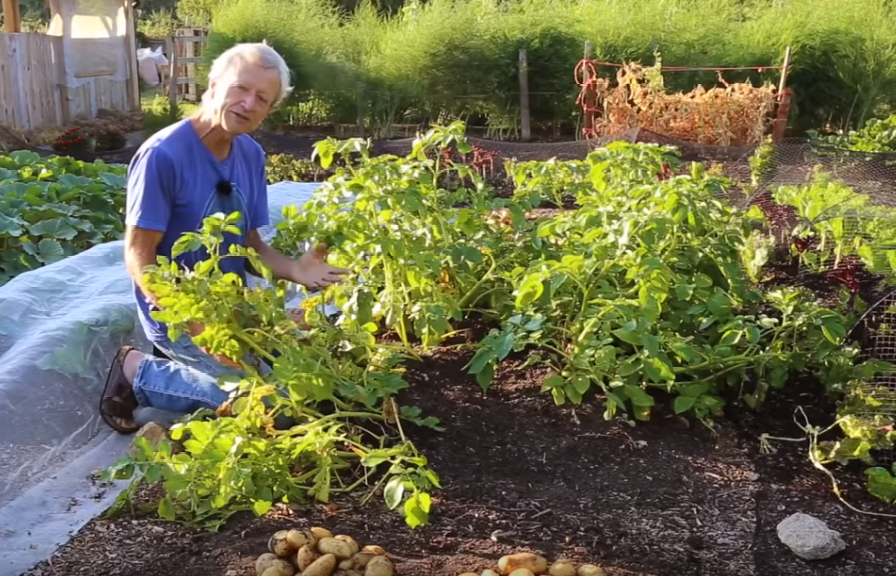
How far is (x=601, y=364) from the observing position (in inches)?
99.0

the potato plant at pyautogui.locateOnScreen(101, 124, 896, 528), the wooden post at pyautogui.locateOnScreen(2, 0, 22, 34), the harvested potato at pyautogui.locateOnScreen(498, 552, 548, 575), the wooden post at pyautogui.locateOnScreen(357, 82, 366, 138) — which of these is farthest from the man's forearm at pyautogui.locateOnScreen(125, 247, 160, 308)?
the wooden post at pyautogui.locateOnScreen(2, 0, 22, 34)

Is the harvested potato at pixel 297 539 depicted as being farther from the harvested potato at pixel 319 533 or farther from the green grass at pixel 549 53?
the green grass at pixel 549 53

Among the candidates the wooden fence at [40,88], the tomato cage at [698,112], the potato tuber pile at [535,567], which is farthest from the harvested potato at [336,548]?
the wooden fence at [40,88]

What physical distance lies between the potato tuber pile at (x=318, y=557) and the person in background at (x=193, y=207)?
39.5 inches

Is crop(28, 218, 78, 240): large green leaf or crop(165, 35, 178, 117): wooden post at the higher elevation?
crop(165, 35, 178, 117): wooden post

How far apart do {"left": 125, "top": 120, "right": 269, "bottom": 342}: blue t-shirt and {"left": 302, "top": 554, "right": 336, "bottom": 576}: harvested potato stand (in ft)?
4.47

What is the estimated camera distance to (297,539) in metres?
1.90

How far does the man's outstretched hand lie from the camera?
9.23 feet

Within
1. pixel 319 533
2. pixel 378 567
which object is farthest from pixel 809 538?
pixel 319 533

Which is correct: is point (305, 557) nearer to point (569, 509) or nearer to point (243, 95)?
point (569, 509)

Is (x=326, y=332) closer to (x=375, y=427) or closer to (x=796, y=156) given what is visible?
(x=375, y=427)

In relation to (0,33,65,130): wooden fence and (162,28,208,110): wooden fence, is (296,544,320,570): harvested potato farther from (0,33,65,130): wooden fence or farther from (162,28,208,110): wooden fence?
(162,28,208,110): wooden fence

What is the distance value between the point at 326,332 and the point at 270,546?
0.69 m

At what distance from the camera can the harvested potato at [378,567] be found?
183cm
